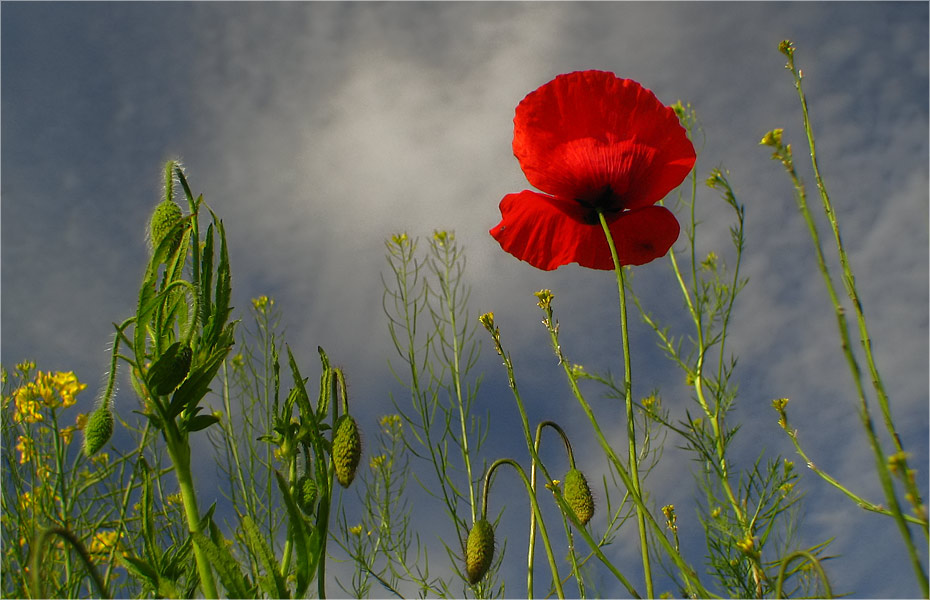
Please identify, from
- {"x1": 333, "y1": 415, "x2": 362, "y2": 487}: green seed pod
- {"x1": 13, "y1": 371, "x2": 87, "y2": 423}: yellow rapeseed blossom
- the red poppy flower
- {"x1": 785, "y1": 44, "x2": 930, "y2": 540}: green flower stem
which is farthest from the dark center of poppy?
{"x1": 13, "y1": 371, "x2": 87, "y2": 423}: yellow rapeseed blossom

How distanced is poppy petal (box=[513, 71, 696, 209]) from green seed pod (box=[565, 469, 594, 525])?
501 mm

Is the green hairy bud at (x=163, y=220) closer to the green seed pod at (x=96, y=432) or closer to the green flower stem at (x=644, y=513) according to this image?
the green seed pod at (x=96, y=432)

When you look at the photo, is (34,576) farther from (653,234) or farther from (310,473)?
(653,234)

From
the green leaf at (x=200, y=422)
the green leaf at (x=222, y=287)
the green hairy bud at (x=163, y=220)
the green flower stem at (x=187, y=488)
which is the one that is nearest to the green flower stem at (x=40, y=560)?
the green flower stem at (x=187, y=488)

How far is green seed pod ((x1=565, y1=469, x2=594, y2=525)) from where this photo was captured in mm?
1136

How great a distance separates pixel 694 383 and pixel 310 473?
1675 mm

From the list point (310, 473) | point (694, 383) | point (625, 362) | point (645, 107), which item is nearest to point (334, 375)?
point (310, 473)

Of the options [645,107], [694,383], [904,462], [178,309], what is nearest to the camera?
[904,462]

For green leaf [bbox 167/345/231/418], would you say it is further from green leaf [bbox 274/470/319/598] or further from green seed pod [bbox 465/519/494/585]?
green seed pod [bbox 465/519/494/585]

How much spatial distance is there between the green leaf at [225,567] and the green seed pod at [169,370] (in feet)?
0.55

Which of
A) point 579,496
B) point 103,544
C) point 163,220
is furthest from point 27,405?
point 579,496

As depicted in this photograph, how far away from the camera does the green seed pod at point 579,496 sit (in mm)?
1136

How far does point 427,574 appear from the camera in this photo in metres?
2.38

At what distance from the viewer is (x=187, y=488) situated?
77 centimetres
